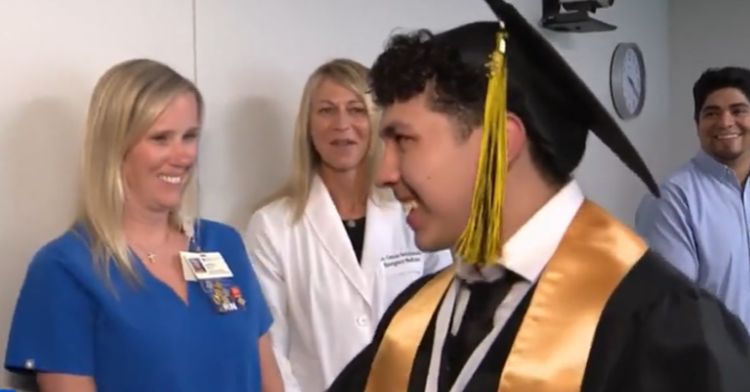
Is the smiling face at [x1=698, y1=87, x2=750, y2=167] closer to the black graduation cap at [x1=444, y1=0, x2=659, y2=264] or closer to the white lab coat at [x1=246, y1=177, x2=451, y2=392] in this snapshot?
the white lab coat at [x1=246, y1=177, x2=451, y2=392]

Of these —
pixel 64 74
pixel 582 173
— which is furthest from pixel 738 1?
pixel 64 74

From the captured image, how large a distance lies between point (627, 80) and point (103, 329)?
346 cm

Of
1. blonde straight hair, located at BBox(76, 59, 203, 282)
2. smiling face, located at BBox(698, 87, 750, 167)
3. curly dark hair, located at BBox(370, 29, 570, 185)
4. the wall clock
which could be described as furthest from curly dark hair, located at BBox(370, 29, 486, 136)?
the wall clock

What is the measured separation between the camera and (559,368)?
126 cm

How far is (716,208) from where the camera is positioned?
10.0ft

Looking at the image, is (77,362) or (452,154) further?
(77,362)

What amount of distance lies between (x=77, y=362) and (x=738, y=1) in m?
4.18

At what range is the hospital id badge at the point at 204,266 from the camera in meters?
2.05

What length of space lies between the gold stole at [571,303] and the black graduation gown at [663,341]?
0.02 meters

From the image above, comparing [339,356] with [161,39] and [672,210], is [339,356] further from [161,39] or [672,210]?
[672,210]

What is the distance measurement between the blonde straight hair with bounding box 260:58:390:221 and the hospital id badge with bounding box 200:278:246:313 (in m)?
0.40

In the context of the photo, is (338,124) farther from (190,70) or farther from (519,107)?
(519,107)

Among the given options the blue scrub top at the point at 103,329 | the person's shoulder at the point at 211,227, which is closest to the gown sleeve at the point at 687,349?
the blue scrub top at the point at 103,329

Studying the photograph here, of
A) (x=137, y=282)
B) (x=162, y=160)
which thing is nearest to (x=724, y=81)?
(x=162, y=160)
